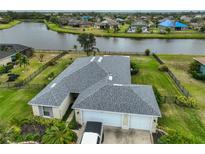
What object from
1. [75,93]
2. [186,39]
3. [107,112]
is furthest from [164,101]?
[186,39]

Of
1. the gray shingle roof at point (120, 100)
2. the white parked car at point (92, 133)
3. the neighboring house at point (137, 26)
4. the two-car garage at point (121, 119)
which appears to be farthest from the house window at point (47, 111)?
the neighboring house at point (137, 26)

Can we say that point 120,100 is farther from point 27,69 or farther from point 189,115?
point 27,69

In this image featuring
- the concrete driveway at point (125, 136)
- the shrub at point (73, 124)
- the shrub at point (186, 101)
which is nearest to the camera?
the concrete driveway at point (125, 136)

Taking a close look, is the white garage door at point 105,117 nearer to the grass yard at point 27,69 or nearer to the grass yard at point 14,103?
the grass yard at point 14,103

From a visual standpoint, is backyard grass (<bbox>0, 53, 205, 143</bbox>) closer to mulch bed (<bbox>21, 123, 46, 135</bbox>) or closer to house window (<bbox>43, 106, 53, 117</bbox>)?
house window (<bbox>43, 106, 53, 117</bbox>)

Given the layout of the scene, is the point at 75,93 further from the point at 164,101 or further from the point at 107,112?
the point at 164,101

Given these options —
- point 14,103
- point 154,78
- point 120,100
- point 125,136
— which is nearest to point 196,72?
point 154,78

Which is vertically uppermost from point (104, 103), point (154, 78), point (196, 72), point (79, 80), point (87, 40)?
point (87, 40)
